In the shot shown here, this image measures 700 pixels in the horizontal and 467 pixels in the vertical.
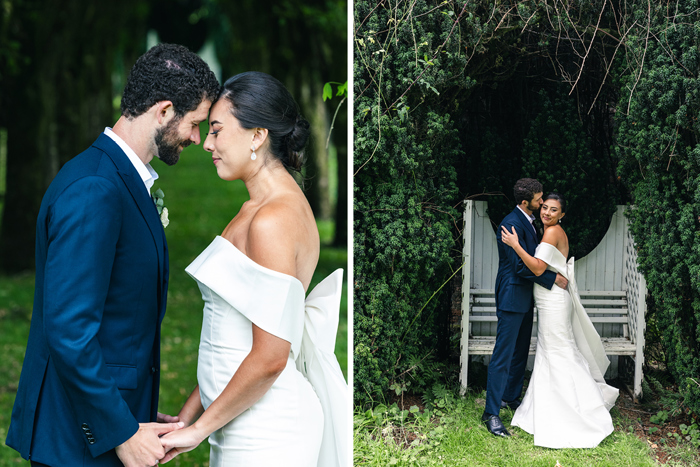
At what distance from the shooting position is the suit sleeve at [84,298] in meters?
1.54

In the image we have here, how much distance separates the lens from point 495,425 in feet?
9.35

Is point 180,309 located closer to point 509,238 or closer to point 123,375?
point 509,238

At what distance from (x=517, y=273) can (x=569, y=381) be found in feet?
1.91

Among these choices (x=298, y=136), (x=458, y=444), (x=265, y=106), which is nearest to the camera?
(x=265, y=106)

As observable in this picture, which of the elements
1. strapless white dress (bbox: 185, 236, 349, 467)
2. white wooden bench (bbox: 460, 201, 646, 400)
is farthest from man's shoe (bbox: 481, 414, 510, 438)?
strapless white dress (bbox: 185, 236, 349, 467)

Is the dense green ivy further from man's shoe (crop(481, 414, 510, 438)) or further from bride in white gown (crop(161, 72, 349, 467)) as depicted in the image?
bride in white gown (crop(161, 72, 349, 467))

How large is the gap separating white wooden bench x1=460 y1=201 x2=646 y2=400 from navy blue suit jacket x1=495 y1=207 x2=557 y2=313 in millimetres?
43

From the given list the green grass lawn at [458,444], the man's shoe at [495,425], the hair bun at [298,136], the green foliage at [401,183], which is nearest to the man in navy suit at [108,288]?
the hair bun at [298,136]

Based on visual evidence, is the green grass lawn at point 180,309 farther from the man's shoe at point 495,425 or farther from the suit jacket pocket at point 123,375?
the suit jacket pocket at point 123,375

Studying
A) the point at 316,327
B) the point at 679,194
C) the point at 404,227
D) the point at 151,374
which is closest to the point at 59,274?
the point at 151,374

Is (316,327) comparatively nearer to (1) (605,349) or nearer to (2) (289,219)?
A: (2) (289,219)

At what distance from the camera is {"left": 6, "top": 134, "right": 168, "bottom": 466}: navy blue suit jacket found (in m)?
1.55

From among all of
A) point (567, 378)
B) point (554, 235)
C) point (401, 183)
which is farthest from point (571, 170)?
point (567, 378)

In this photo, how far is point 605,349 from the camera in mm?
2770
